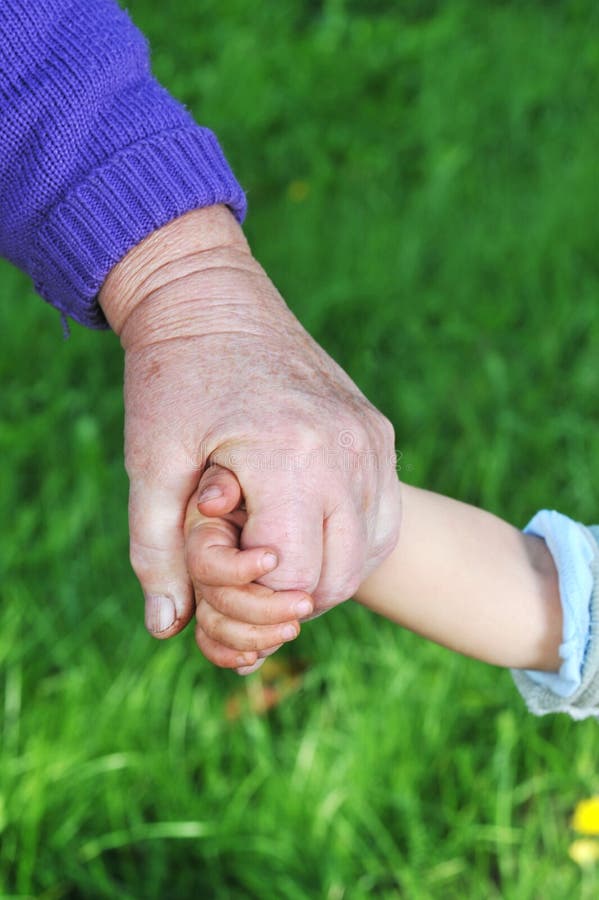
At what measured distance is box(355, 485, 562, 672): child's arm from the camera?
50.3 inches

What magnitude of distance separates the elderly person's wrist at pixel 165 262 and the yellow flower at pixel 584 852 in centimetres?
103

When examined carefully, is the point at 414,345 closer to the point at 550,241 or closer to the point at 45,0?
the point at 550,241

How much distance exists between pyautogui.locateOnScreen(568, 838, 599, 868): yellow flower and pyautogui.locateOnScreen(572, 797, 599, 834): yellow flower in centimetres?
2

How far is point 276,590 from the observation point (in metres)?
1.00

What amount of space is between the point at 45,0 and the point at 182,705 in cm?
111

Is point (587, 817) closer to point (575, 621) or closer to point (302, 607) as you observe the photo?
point (575, 621)

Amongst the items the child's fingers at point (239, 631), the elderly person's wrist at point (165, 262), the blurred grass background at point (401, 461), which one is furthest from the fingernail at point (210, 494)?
the blurred grass background at point (401, 461)

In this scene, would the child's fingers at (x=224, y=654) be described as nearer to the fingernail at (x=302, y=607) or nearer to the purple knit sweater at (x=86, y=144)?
the fingernail at (x=302, y=607)

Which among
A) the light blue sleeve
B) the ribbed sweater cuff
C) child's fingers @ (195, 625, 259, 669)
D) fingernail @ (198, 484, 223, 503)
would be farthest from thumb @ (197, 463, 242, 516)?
the light blue sleeve

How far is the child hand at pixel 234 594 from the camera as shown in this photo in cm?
99

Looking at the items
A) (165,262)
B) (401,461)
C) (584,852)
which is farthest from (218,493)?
(401,461)

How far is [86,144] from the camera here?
1156mm

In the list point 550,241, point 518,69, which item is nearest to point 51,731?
point 550,241

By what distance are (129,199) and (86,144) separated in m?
0.07
